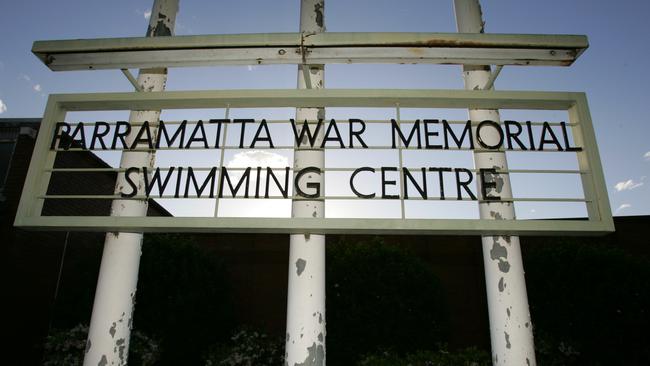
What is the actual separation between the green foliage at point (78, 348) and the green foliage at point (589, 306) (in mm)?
7817

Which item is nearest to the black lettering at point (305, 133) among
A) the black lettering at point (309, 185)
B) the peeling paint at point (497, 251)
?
the black lettering at point (309, 185)

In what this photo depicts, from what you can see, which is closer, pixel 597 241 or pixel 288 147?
pixel 288 147

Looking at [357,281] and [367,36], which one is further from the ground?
[367,36]

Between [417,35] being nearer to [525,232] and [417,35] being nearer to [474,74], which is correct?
[474,74]

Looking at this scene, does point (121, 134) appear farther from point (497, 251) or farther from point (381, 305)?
point (381, 305)

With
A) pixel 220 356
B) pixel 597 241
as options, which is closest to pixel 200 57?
pixel 220 356

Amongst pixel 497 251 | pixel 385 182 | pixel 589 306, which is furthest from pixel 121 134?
pixel 589 306

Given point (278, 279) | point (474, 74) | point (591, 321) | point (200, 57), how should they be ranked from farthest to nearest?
1. point (278, 279)
2. point (591, 321)
3. point (474, 74)
4. point (200, 57)

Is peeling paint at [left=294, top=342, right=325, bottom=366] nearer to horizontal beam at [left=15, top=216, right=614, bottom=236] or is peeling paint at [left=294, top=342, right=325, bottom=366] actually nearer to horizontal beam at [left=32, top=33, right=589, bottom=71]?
horizontal beam at [left=15, top=216, right=614, bottom=236]

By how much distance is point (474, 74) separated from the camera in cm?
385

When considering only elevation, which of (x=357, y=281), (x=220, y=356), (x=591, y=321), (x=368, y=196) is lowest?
(x=220, y=356)

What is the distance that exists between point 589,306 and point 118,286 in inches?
324

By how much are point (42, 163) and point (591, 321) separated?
30.4 ft

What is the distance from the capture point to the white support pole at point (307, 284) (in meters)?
3.12
